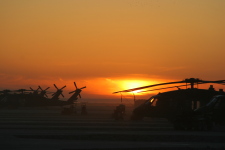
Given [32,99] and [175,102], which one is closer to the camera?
[175,102]

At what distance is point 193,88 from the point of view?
4491 centimetres

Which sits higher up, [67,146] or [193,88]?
[193,88]

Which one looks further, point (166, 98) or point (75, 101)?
point (75, 101)

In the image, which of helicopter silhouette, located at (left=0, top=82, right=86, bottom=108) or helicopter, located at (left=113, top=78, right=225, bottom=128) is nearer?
helicopter, located at (left=113, top=78, right=225, bottom=128)

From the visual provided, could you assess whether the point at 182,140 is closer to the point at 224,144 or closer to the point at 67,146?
the point at 224,144

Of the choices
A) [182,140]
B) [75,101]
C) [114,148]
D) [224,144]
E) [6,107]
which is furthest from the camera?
[6,107]

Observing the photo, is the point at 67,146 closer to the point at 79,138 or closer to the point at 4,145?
the point at 4,145

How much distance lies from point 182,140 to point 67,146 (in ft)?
20.2

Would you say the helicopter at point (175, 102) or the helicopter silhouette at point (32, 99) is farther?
the helicopter silhouette at point (32, 99)

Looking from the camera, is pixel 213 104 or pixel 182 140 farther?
pixel 213 104

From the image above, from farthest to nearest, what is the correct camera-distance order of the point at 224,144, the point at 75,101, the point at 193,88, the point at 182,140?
the point at 75,101, the point at 193,88, the point at 182,140, the point at 224,144

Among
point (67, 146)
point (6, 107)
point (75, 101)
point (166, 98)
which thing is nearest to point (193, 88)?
point (166, 98)

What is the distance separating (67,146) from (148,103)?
25614 millimetres

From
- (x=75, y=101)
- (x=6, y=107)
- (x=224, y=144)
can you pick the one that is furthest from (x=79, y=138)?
(x=6, y=107)
